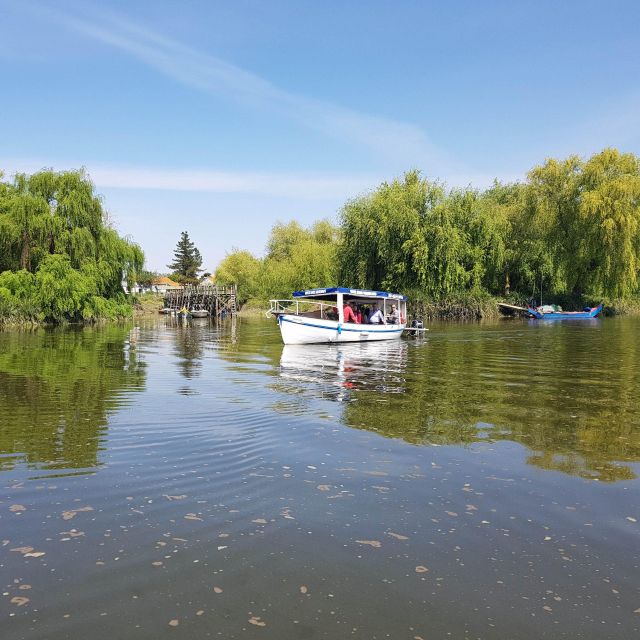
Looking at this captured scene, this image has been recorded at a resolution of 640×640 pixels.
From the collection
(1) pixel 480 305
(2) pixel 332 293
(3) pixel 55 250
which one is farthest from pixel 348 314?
(1) pixel 480 305

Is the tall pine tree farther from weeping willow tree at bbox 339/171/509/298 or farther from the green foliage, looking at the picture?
weeping willow tree at bbox 339/171/509/298

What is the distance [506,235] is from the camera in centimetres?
5997

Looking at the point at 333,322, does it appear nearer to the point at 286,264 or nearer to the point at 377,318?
the point at 377,318

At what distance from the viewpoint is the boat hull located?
27938 millimetres

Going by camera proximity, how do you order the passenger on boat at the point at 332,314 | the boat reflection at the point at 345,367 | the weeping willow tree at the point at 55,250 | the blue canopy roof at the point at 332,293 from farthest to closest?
the weeping willow tree at the point at 55,250, the passenger on boat at the point at 332,314, the blue canopy roof at the point at 332,293, the boat reflection at the point at 345,367

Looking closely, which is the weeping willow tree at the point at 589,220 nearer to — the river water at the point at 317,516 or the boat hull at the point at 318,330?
the boat hull at the point at 318,330

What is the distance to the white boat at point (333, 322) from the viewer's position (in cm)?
2814

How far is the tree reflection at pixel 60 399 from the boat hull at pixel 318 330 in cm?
723

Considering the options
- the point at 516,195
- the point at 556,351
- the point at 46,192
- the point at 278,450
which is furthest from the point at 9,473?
the point at 516,195

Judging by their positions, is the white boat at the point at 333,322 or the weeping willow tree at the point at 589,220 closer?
the white boat at the point at 333,322

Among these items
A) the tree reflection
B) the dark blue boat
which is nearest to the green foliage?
the dark blue boat

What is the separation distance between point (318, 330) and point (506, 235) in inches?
1495

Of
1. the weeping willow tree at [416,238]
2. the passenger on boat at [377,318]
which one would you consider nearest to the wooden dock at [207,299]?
the weeping willow tree at [416,238]

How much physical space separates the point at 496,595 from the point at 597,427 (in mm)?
6558
